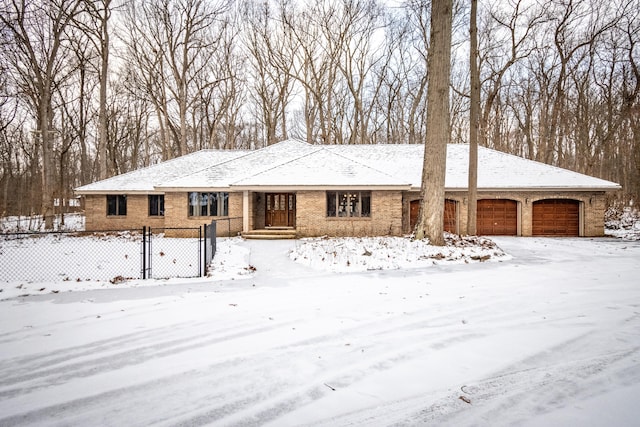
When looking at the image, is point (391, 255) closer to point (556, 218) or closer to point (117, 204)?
point (556, 218)

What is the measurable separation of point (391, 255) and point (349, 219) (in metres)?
6.27

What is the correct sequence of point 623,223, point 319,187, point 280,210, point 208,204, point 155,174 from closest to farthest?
1. point 319,187
2. point 208,204
3. point 280,210
4. point 155,174
5. point 623,223

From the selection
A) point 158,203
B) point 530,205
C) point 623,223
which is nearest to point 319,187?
point 158,203

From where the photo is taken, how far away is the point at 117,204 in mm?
19016

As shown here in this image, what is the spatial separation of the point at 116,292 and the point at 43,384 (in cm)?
354

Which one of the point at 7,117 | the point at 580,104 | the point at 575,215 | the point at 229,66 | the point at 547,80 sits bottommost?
the point at 575,215

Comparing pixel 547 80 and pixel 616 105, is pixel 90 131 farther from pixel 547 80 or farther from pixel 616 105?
pixel 616 105

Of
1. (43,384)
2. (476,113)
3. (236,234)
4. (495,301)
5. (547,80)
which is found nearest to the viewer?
(43,384)

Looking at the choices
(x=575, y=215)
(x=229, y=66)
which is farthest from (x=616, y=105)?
(x=229, y=66)

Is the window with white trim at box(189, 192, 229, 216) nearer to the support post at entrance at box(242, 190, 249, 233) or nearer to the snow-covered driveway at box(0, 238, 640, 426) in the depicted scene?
the support post at entrance at box(242, 190, 249, 233)

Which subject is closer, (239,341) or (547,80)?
(239,341)

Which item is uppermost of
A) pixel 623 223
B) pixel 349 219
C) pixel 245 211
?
pixel 245 211

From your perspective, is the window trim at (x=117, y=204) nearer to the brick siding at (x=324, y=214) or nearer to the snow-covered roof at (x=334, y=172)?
the brick siding at (x=324, y=214)

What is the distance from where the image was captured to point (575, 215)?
1752 centimetres
